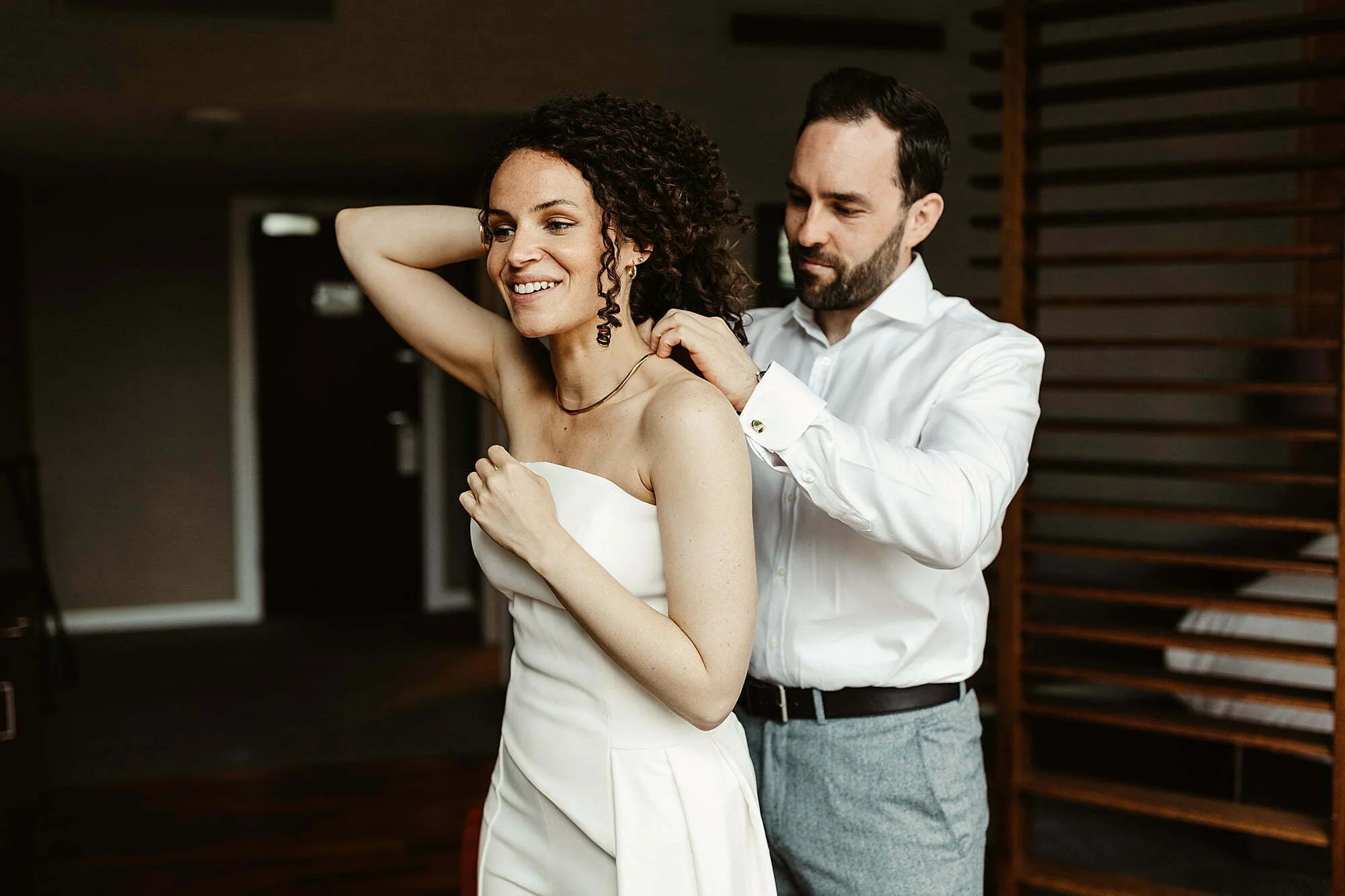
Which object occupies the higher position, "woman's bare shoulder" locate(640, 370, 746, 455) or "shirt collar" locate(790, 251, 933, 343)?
"shirt collar" locate(790, 251, 933, 343)

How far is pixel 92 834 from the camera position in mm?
3994

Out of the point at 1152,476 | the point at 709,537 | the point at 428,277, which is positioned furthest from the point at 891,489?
the point at 1152,476

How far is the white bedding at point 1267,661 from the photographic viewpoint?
3.85 meters

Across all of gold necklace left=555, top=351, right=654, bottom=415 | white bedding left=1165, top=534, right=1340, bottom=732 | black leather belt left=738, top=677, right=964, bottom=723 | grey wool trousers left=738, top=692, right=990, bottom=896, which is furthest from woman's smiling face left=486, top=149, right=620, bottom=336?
white bedding left=1165, top=534, right=1340, bottom=732

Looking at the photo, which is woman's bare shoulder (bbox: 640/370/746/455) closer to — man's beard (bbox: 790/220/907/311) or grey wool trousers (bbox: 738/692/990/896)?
man's beard (bbox: 790/220/907/311)

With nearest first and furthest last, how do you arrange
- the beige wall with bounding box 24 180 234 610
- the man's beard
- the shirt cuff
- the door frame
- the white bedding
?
the shirt cuff, the man's beard, the white bedding, the beige wall with bounding box 24 180 234 610, the door frame

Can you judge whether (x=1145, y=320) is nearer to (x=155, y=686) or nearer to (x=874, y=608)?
(x=874, y=608)

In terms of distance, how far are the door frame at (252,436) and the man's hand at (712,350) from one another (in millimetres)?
5752

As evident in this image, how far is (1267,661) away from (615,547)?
2.97 metres

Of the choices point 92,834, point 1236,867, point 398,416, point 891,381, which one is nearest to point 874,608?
point 891,381

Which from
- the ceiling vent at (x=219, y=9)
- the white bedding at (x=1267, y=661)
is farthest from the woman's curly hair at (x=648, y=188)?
the ceiling vent at (x=219, y=9)

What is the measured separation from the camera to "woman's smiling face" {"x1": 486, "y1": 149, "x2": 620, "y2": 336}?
57.2 inches

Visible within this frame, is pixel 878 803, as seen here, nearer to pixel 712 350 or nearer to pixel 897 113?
pixel 712 350

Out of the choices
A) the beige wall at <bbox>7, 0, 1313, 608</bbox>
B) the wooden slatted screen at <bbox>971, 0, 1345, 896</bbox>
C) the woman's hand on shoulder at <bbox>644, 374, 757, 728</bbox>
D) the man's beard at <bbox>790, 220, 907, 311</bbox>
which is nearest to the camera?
the woman's hand on shoulder at <bbox>644, 374, 757, 728</bbox>
